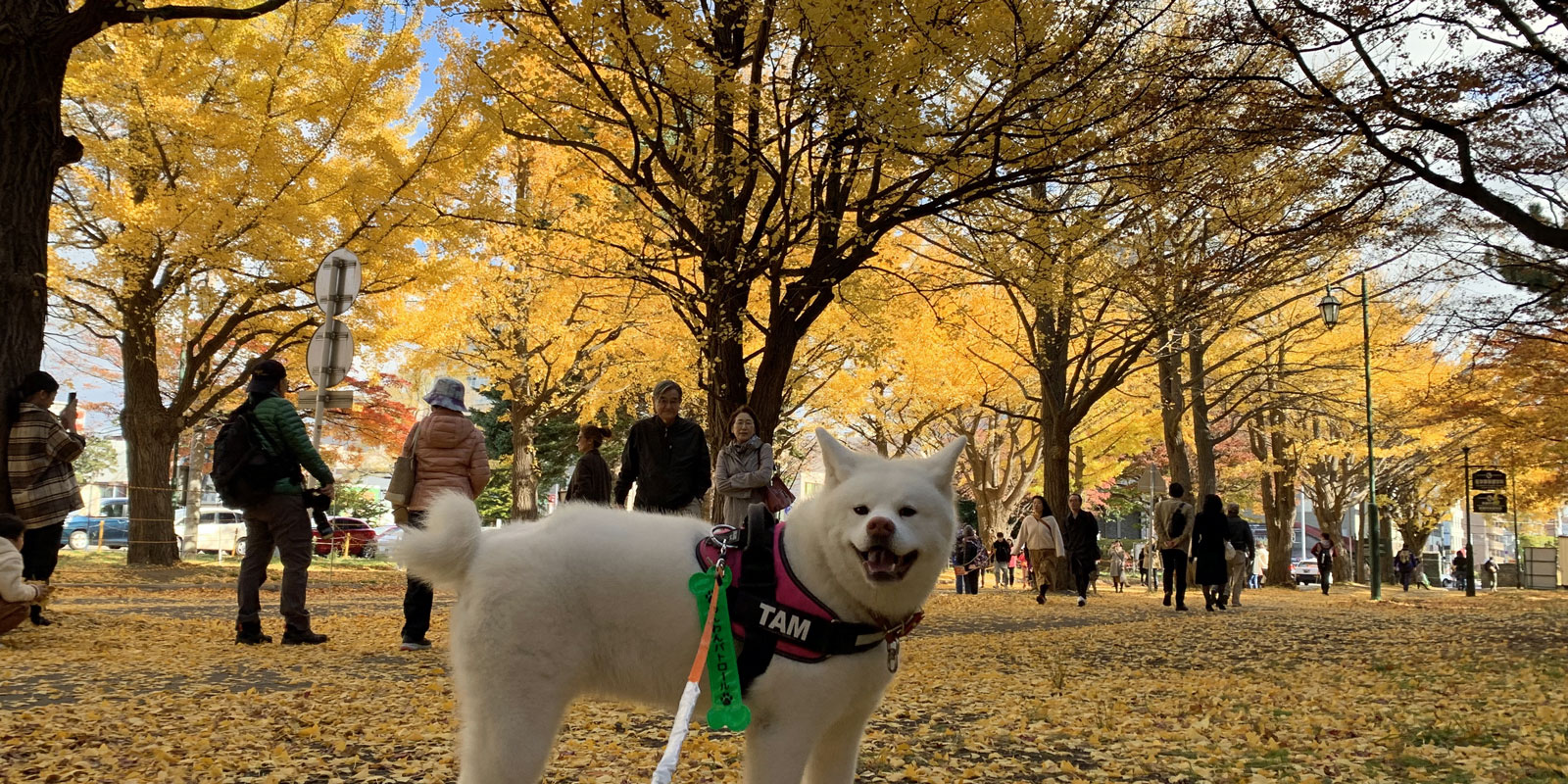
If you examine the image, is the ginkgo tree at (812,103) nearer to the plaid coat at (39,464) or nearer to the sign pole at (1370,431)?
the plaid coat at (39,464)

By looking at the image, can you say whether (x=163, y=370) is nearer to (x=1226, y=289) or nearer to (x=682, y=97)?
(x=682, y=97)

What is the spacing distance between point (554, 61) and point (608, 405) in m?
15.0

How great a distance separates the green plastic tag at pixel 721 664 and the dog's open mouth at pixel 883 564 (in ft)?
1.25

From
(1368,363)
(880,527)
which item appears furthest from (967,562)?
(880,527)

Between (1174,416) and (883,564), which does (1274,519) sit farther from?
(883,564)

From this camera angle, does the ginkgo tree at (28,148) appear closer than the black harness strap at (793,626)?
No

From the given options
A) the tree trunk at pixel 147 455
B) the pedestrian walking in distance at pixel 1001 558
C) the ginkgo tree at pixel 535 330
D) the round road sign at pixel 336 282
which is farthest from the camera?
the pedestrian walking in distance at pixel 1001 558

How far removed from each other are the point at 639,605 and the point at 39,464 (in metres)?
6.69

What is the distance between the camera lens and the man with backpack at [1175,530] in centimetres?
1473

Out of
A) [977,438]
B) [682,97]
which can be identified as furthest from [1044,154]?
[977,438]

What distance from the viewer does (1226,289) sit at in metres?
15.3

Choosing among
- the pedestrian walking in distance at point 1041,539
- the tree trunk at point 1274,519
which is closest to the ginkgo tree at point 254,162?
the pedestrian walking in distance at point 1041,539

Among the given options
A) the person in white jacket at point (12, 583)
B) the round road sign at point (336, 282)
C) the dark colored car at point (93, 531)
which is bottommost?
the dark colored car at point (93, 531)

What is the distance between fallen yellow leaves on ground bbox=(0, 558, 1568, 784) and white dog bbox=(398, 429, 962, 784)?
1.41m
